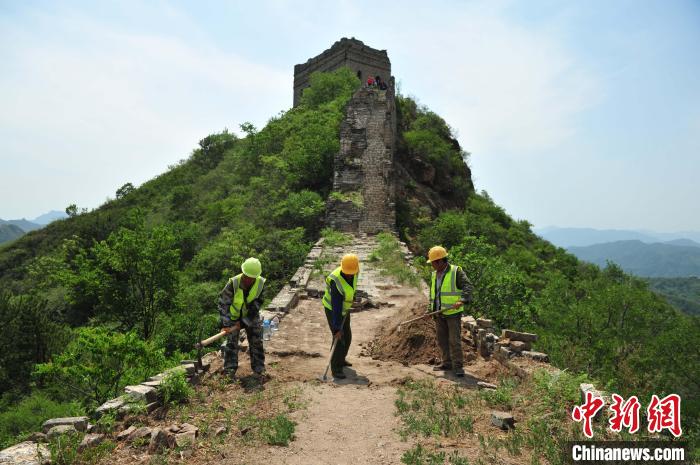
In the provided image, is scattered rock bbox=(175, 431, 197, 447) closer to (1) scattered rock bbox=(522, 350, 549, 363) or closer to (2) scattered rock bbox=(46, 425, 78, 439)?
(2) scattered rock bbox=(46, 425, 78, 439)

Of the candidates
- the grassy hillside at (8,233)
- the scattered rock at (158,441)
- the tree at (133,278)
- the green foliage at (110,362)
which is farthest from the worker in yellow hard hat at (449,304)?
the grassy hillside at (8,233)

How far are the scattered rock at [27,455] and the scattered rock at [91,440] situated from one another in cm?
26

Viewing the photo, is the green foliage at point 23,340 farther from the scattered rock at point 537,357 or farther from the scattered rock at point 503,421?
the scattered rock at point 503,421

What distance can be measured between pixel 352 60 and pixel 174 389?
31.4m

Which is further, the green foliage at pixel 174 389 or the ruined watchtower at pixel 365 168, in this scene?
the ruined watchtower at pixel 365 168

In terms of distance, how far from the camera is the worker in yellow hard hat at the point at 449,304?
605 centimetres

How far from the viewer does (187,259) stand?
19.7 metres

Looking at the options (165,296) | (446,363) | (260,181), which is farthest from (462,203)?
(446,363)

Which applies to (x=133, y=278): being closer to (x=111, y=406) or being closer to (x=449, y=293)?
(x=111, y=406)

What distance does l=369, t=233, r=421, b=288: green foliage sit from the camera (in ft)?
38.0

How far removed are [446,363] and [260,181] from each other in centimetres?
1671

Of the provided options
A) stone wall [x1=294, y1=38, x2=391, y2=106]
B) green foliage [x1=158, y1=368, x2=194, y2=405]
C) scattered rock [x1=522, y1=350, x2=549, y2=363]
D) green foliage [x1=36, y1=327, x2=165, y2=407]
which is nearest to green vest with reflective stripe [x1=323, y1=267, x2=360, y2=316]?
green foliage [x1=158, y1=368, x2=194, y2=405]

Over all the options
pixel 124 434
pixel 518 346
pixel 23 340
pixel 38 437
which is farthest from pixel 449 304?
pixel 23 340

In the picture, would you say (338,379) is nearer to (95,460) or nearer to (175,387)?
(175,387)
